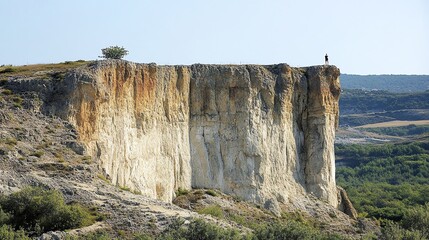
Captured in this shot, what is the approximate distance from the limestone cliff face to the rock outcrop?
68mm

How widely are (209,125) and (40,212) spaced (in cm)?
2571

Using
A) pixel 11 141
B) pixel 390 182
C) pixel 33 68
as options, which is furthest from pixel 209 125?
pixel 390 182

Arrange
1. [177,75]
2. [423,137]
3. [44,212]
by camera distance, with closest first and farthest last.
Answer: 1. [44,212]
2. [177,75]
3. [423,137]

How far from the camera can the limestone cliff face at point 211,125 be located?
45969 mm

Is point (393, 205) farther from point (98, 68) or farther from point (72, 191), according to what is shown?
point (72, 191)

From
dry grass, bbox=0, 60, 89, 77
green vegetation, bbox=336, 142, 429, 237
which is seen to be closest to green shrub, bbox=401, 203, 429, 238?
green vegetation, bbox=336, 142, 429, 237

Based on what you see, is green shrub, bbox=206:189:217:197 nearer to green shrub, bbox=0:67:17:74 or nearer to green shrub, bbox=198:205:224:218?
green shrub, bbox=198:205:224:218

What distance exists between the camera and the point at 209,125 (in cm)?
5925

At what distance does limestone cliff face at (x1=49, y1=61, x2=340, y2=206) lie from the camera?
46.0 metres

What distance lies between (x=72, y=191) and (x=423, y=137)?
487ft

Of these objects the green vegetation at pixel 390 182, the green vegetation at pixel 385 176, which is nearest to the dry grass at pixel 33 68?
the green vegetation at pixel 390 182

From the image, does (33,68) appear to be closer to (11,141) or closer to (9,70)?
(9,70)

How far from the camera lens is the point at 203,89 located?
59375 millimetres

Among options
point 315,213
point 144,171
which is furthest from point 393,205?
point 144,171
